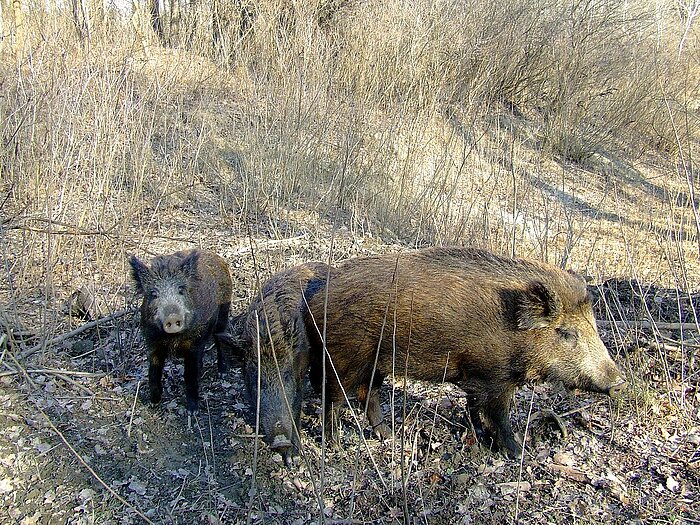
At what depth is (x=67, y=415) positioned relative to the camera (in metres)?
3.93

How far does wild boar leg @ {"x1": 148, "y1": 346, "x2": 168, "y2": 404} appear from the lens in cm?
399

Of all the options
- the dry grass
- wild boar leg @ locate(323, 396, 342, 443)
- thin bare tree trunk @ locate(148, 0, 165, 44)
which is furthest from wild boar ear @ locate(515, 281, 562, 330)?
thin bare tree trunk @ locate(148, 0, 165, 44)

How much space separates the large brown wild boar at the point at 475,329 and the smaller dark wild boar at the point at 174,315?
2.66 ft

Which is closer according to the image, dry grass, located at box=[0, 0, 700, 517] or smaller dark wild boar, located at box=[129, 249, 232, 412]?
smaller dark wild boar, located at box=[129, 249, 232, 412]

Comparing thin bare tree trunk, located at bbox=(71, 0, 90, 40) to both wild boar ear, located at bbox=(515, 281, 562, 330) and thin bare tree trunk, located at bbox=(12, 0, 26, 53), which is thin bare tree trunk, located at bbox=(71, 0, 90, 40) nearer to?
thin bare tree trunk, located at bbox=(12, 0, 26, 53)

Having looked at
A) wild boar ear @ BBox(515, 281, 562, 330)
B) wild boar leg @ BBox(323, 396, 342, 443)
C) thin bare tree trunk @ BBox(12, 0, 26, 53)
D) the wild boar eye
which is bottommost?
wild boar leg @ BBox(323, 396, 342, 443)

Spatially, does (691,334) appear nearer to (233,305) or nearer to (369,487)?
(369,487)

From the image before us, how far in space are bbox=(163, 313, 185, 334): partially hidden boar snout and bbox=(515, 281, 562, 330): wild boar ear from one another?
6.35 ft

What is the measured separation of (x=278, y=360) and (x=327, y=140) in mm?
5005

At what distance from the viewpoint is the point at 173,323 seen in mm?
3770

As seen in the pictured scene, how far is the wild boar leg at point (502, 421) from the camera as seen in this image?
3.70 meters

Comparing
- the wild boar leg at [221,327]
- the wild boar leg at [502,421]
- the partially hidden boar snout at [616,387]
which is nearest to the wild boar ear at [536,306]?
the wild boar leg at [502,421]

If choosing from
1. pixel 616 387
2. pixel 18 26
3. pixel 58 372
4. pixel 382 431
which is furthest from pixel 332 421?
pixel 18 26

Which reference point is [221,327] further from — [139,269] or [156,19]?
[156,19]
